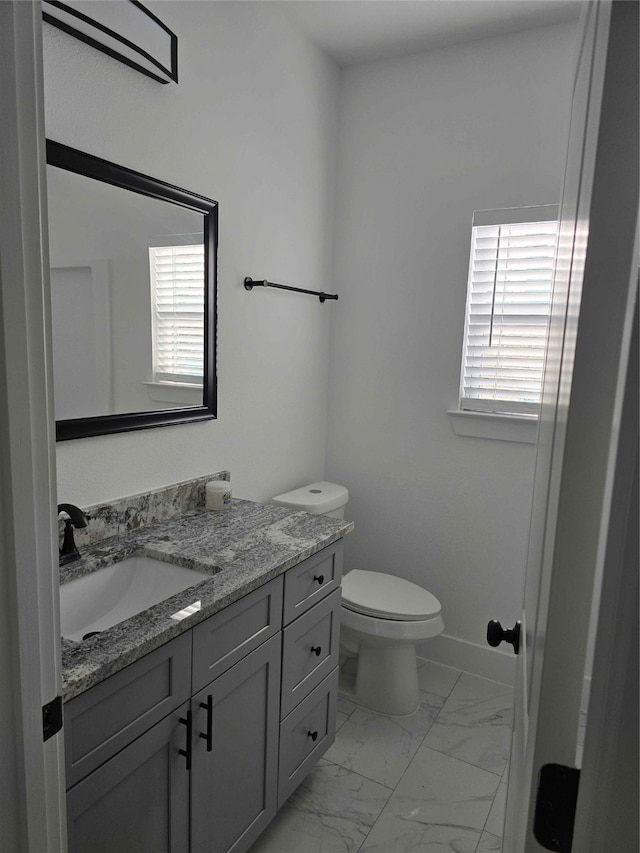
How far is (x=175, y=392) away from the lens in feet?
6.41

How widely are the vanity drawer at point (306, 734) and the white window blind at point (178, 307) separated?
3.74 feet

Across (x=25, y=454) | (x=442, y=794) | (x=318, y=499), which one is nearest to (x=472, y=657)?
(x=442, y=794)

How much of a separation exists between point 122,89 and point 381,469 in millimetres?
1898

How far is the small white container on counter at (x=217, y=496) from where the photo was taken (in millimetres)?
2020

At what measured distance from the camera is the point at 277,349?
2480 mm

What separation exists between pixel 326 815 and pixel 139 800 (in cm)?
91

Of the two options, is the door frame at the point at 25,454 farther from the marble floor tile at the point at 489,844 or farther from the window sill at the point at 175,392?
the marble floor tile at the point at 489,844

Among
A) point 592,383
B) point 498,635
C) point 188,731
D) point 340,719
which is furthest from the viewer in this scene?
point 340,719

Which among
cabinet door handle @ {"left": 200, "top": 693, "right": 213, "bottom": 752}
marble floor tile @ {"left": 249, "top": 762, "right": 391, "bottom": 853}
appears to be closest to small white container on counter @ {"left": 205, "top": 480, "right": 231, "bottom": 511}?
cabinet door handle @ {"left": 200, "top": 693, "right": 213, "bottom": 752}

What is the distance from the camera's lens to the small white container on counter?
79.5 inches

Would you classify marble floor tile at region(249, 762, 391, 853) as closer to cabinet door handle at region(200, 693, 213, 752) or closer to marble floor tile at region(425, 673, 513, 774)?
marble floor tile at region(425, 673, 513, 774)

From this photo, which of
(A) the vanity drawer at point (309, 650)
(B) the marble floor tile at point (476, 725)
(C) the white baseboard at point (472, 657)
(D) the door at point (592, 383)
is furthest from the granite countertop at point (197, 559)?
(C) the white baseboard at point (472, 657)

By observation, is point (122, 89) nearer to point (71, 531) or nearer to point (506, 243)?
point (71, 531)

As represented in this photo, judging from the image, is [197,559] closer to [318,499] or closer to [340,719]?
[318,499]
